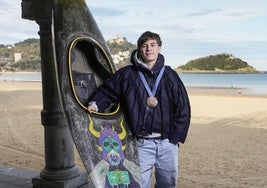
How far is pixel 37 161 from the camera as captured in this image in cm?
679

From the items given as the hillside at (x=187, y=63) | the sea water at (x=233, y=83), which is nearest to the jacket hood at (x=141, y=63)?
the sea water at (x=233, y=83)

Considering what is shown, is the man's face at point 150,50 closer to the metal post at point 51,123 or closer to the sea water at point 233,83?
the metal post at point 51,123

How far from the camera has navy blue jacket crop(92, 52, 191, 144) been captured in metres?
2.81

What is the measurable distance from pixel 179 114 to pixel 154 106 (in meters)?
0.21

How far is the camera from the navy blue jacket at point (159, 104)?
111 inches

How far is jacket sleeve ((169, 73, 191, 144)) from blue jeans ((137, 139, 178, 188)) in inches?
2.9

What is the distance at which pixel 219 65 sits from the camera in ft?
435

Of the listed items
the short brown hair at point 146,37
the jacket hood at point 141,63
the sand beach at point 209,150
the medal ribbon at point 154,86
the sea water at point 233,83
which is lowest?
the sea water at point 233,83

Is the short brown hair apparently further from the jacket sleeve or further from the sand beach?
the sand beach

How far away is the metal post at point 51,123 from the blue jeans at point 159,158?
1231 mm

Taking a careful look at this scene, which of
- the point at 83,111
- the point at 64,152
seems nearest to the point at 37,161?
the point at 64,152

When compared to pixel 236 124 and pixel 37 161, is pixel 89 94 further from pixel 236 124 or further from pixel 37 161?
pixel 236 124

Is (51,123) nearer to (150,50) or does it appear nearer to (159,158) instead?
(159,158)

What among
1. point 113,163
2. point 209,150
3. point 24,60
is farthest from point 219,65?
point 113,163
